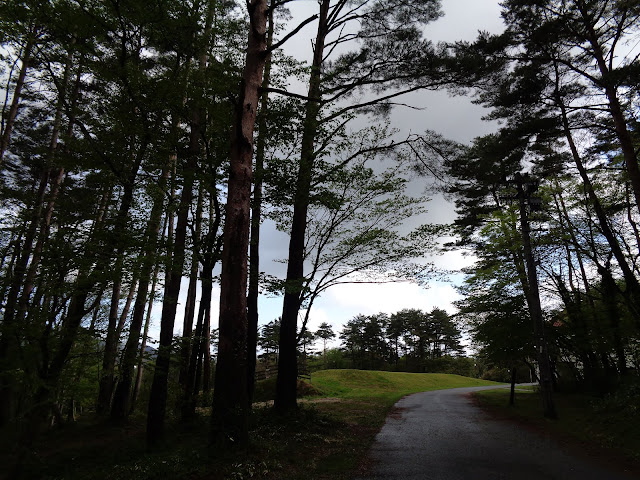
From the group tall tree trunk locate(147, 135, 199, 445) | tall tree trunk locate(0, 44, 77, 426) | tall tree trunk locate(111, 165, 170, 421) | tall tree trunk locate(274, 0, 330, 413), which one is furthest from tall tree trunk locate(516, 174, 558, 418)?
tall tree trunk locate(0, 44, 77, 426)

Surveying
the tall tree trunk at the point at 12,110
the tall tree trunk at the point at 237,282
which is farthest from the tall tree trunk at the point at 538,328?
the tall tree trunk at the point at 12,110

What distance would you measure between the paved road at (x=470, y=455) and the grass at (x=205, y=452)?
1.77 ft

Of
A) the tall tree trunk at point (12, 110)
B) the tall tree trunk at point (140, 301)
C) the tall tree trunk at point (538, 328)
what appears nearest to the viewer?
the tall tree trunk at point (140, 301)

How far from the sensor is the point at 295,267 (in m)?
10.2

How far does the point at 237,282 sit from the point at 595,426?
32.6 ft

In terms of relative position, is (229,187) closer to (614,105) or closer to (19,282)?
(19,282)

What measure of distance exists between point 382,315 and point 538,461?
187 feet

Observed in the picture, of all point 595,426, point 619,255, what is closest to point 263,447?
point 595,426

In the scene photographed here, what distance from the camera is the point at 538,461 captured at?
596 centimetres

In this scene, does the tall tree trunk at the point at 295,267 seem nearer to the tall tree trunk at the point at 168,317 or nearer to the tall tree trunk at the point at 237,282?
the tall tree trunk at the point at 168,317

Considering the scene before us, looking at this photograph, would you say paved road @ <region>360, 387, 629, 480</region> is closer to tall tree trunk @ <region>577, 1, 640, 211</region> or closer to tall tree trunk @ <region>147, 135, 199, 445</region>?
tall tree trunk @ <region>147, 135, 199, 445</region>

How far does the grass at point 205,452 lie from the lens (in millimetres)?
4816

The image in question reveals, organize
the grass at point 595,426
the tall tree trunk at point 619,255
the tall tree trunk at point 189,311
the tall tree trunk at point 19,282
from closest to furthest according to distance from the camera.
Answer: the tall tree trunk at point 19,282 < the grass at point 595,426 < the tall tree trunk at point 189,311 < the tall tree trunk at point 619,255

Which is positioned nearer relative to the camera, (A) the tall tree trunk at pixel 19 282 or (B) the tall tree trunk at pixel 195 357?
(A) the tall tree trunk at pixel 19 282
